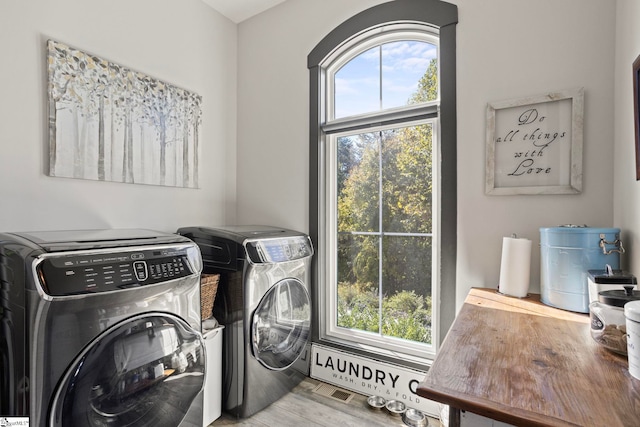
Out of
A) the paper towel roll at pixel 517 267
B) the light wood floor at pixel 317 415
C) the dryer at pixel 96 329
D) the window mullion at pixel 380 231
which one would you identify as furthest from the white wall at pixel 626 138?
the dryer at pixel 96 329

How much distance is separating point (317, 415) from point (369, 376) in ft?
1.33

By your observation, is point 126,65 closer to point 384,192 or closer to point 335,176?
point 335,176

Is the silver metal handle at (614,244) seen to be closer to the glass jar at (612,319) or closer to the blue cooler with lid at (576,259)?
the blue cooler with lid at (576,259)

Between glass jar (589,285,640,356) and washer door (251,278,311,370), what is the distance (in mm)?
1495

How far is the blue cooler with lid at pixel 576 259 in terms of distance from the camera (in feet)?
4.07

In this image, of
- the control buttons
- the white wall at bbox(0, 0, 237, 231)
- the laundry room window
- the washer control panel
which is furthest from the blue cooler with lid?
the white wall at bbox(0, 0, 237, 231)

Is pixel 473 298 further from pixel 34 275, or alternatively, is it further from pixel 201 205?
pixel 201 205

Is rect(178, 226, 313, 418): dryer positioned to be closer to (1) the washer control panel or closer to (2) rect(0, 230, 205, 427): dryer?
(1) the washer control panel

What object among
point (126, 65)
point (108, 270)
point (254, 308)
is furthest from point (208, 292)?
point (126, 65)

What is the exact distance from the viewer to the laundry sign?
194 cm

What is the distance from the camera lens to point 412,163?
6.93 ft

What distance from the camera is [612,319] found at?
876 millimetres

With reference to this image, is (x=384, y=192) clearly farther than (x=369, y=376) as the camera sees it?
Yes

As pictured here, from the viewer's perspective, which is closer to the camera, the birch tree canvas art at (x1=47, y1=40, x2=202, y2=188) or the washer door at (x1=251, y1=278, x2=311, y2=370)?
the birch tree canvas art at (x1=47, y1=40, x2=202, y2=188)
